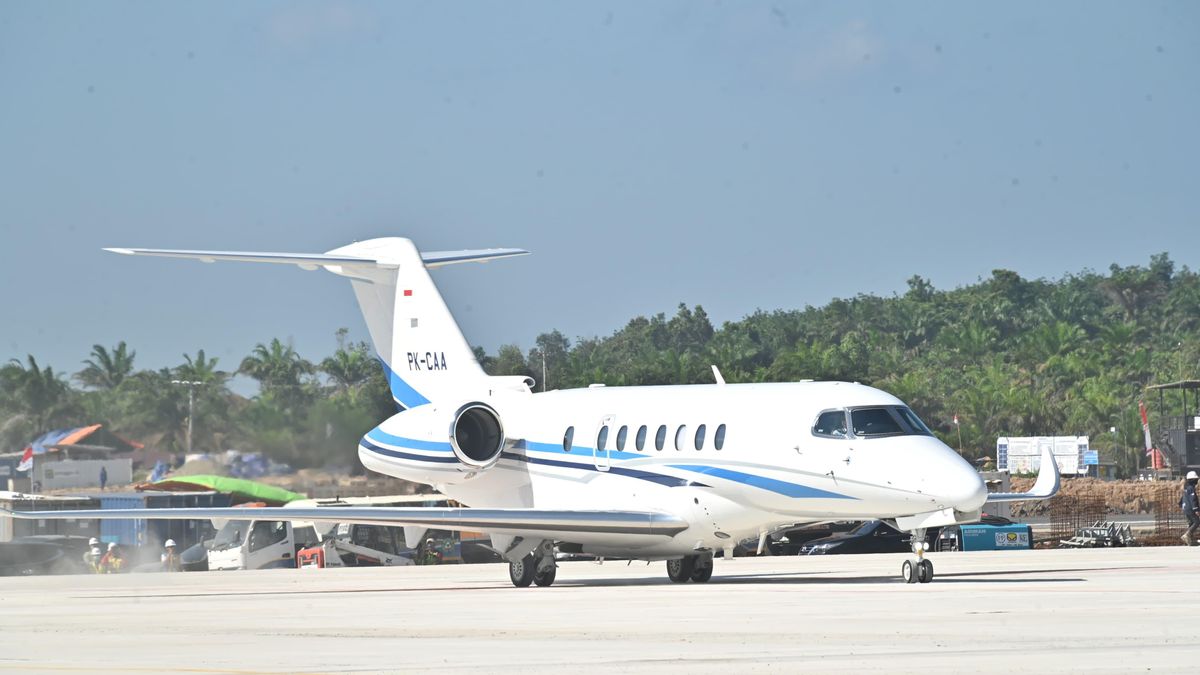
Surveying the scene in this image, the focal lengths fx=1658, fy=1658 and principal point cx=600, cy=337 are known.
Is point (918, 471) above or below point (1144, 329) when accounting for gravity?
below

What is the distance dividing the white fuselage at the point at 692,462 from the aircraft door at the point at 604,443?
0.02 metres

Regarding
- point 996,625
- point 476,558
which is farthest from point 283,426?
point 996,625

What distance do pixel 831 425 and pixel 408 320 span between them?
32.7 feet

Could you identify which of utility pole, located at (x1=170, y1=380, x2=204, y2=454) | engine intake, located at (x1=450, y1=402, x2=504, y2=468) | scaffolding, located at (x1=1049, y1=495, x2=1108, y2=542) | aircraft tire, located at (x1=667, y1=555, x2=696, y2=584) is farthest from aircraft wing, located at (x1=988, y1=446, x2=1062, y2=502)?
utility pole, located at (x1=170, y1=380, x2=204, y2=454)

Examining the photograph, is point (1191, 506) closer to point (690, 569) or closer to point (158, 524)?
point (690, 569)

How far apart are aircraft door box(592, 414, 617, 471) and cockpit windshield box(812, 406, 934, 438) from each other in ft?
12.6

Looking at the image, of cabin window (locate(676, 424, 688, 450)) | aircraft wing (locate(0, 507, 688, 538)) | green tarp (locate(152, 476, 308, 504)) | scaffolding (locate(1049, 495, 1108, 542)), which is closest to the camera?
aircraft wing (locate(0, 507, 688, 538))

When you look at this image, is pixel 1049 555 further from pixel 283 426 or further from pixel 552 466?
pixel 283 426

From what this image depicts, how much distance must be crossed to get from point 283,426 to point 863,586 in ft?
51.6

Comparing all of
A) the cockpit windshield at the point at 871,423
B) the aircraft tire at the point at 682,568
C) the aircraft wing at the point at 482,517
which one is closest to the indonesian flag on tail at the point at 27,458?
the aircraft wing at the point at 482,517

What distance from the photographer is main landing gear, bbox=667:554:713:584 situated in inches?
979

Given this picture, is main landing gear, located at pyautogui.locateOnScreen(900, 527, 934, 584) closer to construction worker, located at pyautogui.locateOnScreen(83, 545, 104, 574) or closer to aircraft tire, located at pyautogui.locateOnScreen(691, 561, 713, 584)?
aircraft tire, located at pyautogui.locateOnScreen(691, 561, 713, 584)

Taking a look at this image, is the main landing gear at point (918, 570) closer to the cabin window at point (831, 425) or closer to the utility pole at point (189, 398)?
the cabin window at point (831, 425)

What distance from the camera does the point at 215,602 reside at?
21.1 m
